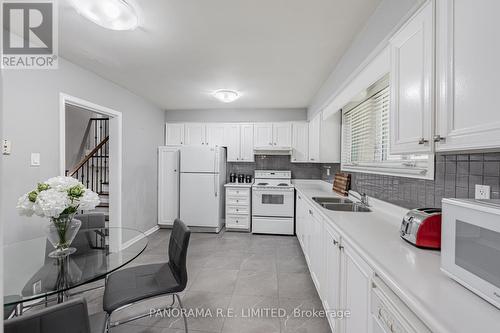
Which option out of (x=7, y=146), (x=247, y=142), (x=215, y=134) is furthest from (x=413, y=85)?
(x=215, y=134)

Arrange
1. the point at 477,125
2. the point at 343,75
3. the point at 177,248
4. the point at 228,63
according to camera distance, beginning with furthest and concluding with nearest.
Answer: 1. the point at 228,63
2. the point at 343,75
3. the point at 177,248
4. the point at 477,125

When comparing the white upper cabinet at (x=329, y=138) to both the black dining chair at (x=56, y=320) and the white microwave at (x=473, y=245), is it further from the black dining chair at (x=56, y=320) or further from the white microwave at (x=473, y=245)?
the black dining chair at (x=56, y=320)

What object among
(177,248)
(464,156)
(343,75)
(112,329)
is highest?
(343,75)

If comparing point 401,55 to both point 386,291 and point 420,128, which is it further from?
point 386,291

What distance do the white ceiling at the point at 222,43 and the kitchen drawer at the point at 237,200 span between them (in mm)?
1971

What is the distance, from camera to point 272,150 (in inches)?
179

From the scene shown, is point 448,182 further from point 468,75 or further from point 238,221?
point 238,221

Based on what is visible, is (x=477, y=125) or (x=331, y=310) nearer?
(x=477, y=125)

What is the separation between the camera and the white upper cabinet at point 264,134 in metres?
4.66

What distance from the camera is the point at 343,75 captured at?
2.42 metres

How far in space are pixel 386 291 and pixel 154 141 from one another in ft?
14.2

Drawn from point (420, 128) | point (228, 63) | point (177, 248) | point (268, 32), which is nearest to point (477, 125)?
point (420, 128)

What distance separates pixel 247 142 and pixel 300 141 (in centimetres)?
105

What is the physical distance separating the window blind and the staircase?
431 centimetres
